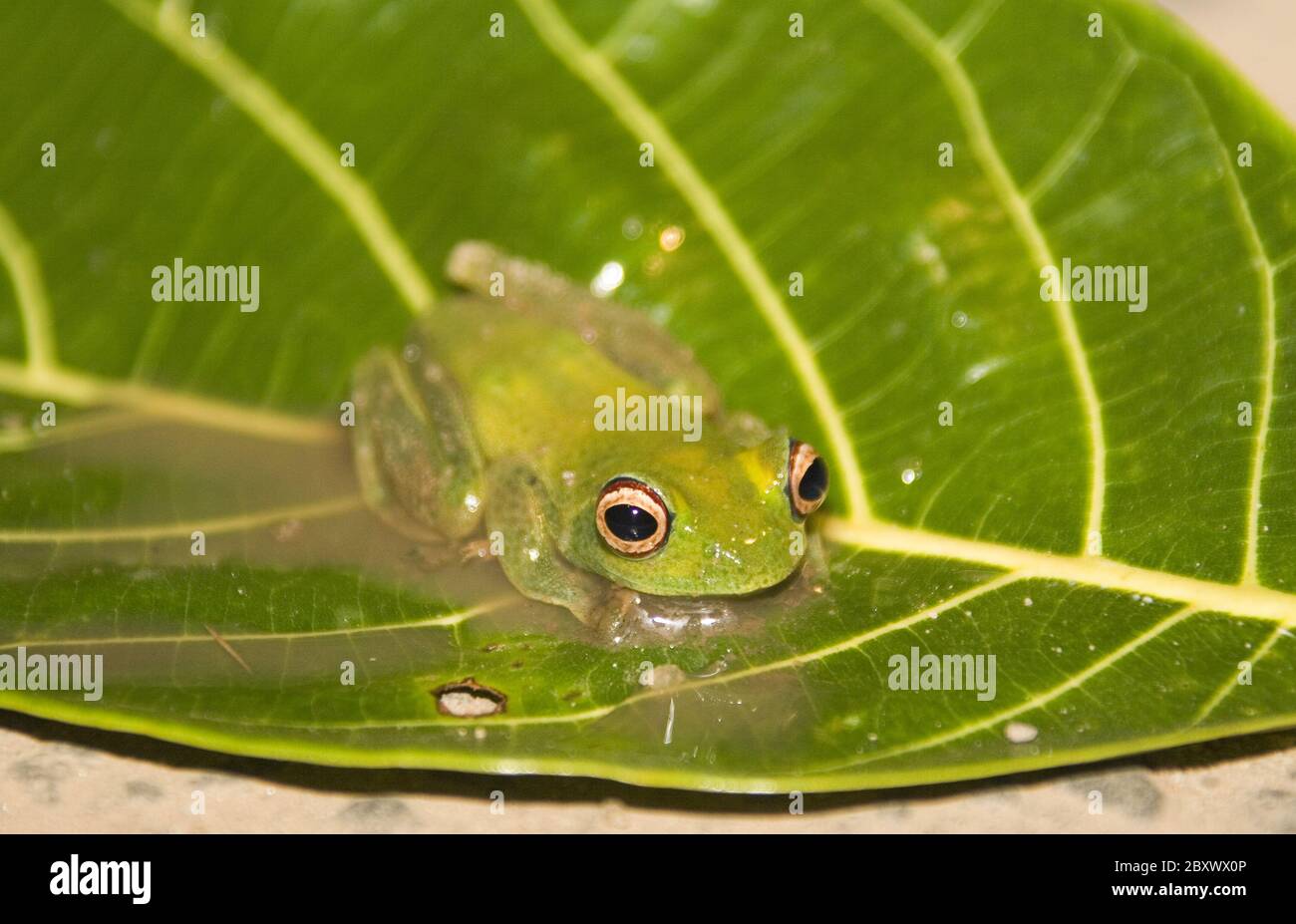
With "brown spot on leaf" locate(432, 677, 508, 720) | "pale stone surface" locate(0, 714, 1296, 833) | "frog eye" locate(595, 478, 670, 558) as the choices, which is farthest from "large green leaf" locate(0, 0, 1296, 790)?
"pale stone surface" locate(0, 714, 1296, 833)

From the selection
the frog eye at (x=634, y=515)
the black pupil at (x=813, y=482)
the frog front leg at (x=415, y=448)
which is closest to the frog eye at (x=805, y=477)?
the black pupil at (x=813, y=482)

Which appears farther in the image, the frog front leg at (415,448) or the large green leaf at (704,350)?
the frog front leg at (415,448)

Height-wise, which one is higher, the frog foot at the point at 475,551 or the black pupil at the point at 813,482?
the black pupil at the point at 813,482

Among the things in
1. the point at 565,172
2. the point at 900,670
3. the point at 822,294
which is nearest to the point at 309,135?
the point at 565,172

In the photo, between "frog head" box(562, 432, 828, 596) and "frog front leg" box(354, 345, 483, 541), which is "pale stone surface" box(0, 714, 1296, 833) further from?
"frog front leg" box(354, 345, 483, 541)

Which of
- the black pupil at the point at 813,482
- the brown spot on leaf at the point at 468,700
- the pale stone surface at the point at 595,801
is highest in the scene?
the black pupil at the point at 813,482

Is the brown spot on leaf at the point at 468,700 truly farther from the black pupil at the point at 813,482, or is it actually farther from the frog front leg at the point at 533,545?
the black pupil at the point at 813,482

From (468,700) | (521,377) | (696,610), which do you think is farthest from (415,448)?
(468,700)
